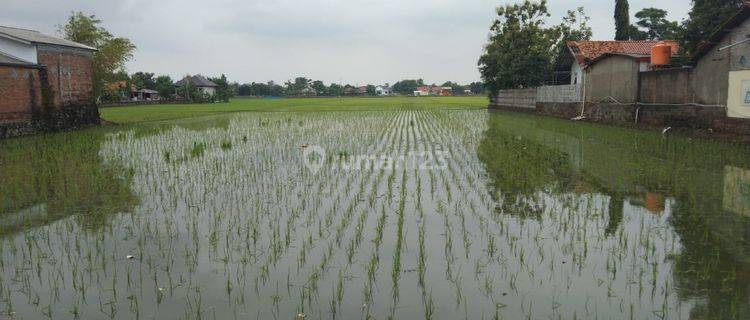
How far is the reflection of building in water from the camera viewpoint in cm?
596

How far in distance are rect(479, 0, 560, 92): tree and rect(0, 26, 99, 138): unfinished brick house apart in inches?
918

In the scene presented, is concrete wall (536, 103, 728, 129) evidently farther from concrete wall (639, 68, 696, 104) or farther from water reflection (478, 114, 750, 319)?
water reflection (478, 114, 750, 319)

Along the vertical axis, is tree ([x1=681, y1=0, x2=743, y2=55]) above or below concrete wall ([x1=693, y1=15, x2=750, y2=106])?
above

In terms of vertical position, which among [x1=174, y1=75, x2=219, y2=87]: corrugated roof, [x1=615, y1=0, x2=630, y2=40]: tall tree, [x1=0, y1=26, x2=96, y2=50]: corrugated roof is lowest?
[x1=0, y1=26, x2=96, y2=50]: corrugated roof

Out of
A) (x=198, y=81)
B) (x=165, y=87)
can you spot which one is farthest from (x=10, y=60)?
(x=198, y=81)

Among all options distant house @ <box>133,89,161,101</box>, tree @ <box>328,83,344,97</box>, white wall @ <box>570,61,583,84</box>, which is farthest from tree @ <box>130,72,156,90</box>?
white wall @ <box>570,61,583,84</box>

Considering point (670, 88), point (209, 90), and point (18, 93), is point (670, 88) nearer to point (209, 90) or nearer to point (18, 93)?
point (18, 93)

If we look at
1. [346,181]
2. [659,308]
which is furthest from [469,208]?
[659,308]

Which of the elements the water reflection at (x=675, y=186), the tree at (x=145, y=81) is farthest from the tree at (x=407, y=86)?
the water reflection at (x=675, y=186)

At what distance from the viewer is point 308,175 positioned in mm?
8742

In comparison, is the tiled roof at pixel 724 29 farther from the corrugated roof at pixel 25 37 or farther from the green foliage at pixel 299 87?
the green foliage at pixel 299 87

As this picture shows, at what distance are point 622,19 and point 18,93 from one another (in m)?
35.1

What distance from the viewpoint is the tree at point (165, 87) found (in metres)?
62.9

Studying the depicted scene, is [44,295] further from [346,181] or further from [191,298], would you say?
[346,181]
